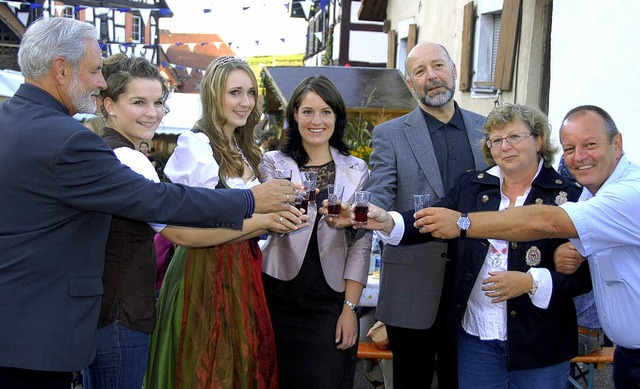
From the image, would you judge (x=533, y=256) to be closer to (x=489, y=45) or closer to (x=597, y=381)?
(x=597, y=381)

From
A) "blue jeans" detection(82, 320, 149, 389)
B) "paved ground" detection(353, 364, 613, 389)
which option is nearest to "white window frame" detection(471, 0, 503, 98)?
"paved ground" detection(353, 364, 613, 389)

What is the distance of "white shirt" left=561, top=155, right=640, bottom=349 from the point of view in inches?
93.4

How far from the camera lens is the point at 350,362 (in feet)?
10.6

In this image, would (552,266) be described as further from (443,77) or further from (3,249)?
(3,249)

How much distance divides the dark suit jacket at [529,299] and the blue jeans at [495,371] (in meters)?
0.06

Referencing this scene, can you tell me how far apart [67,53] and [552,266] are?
2.07 meters

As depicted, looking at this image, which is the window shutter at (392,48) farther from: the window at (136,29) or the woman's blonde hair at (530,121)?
the window at (136,29)

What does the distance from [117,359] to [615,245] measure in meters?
1.89

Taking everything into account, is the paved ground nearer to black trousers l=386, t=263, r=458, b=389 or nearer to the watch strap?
black trousers l=386, t=263, r=458, b=389

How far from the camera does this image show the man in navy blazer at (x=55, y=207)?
6.80 ft

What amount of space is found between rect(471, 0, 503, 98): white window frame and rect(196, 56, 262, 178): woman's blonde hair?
20.7ft

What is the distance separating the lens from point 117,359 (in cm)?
253

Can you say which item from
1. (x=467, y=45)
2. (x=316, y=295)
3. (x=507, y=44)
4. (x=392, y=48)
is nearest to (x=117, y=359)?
(x=316, y=295)

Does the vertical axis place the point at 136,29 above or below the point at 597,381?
above
